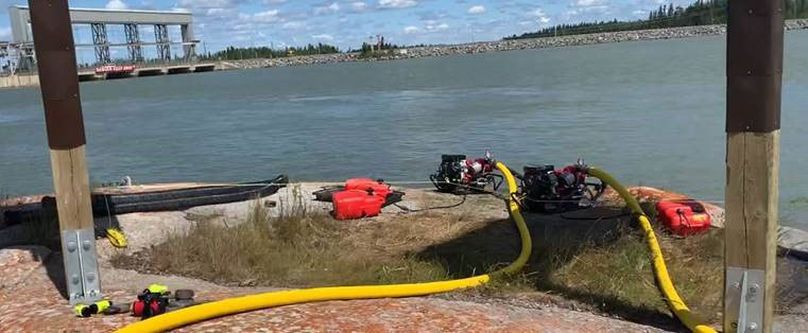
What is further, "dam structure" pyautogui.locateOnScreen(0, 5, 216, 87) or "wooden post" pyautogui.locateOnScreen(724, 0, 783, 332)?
"dam structure" pyautogui.locateOnScreen(0, 5, 216, 87)

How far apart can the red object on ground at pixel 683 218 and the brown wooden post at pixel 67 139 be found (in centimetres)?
461

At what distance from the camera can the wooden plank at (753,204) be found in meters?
4.15

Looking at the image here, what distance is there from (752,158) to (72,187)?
3883mm

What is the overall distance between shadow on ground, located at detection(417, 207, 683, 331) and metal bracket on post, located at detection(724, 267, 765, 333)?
568 mm

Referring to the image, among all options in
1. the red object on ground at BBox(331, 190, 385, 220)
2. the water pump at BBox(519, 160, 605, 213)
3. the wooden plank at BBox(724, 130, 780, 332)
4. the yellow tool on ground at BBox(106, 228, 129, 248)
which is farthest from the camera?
the red object on ground at BBox(331, 190, 385, 220)

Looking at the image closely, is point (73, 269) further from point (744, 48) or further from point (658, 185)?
point (658, 185)

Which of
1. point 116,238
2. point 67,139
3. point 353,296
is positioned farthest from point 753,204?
point 116,238

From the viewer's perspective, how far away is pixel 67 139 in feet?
15.6

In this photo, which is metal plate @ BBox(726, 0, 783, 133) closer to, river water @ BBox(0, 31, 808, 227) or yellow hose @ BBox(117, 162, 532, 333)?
yellow hose @ BBox(117, 162, 532, 333)

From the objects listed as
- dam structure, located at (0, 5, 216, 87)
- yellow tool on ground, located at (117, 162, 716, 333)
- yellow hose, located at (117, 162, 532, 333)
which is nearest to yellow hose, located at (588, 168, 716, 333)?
yellow tool on ground, located at (117, 162, 716, 333)

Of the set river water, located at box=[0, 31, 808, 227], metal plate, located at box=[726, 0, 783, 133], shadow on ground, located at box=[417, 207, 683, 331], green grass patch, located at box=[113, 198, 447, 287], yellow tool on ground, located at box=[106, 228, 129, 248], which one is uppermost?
metal plate, located at box=[726, 0, 783, 133]

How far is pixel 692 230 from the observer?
678 cm

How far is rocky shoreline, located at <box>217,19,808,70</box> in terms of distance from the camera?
13262 cm

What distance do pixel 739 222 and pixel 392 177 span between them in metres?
11.2
